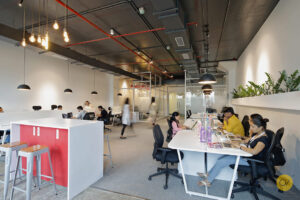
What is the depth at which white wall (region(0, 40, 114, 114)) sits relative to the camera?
19.2 ft

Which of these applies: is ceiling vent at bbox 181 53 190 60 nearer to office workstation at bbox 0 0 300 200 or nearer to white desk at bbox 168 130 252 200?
office workstation at bbox 0 0 300 200

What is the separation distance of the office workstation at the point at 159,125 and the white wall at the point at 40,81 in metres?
0.05

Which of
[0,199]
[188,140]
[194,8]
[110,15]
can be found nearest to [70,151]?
[0,199]

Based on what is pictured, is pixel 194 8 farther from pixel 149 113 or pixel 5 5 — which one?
pixel 149 113

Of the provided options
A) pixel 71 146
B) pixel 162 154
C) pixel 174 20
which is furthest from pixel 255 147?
pixel 174 20

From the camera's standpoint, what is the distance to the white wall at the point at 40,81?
5.86 metres

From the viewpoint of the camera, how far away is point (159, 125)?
4148 millimetres

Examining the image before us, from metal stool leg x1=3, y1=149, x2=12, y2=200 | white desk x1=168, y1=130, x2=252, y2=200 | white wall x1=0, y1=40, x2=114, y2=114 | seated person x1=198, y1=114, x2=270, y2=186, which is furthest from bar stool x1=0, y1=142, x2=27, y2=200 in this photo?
white wall x1=0, y1=40, x2=114, y2=114

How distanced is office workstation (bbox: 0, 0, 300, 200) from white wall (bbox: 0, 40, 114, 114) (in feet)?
0.15

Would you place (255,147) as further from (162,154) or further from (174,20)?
(174,20)

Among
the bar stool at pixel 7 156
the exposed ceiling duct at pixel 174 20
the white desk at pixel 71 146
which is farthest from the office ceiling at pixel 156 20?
the bar stool at pixel 7 156

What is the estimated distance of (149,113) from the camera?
10133 millimetres

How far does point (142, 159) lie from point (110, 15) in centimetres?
373

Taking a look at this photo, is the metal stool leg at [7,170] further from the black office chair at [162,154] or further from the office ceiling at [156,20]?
the office ceiling at [156,20]
